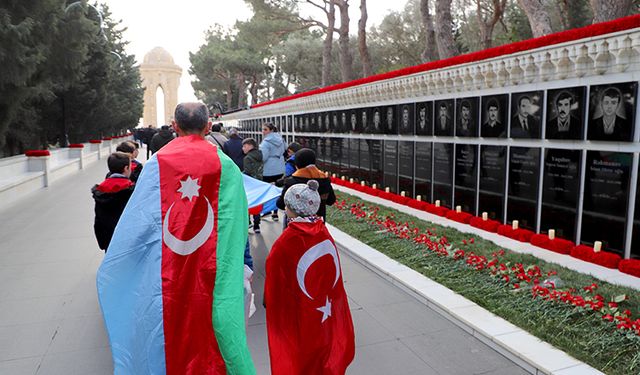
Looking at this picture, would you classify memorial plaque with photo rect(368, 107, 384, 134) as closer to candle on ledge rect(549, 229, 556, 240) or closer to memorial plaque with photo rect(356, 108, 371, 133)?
memorial plaque with photo rect(356, 108, 371, 133)

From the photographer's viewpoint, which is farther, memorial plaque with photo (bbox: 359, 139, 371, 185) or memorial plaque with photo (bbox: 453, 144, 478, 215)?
memorial plaque with photo (bbox: 359, 139, 371, 185)

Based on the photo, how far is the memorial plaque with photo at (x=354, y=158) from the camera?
12023 millimetres

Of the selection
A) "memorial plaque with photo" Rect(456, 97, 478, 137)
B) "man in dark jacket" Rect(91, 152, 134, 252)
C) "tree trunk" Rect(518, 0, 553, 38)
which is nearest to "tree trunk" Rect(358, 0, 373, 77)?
"tree trunk" Rect(518, 0, 553, 38)

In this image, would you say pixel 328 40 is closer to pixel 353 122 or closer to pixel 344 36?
pixel 344 36

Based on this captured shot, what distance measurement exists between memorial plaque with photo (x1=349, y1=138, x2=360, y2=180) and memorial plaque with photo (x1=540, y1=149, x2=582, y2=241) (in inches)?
244

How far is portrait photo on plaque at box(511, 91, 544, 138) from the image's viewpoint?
6199 mm

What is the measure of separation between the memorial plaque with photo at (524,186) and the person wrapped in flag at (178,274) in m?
5.01

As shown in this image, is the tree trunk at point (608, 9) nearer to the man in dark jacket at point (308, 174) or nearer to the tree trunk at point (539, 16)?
the tree trunk at point (539, 16)

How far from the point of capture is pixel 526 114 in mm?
6391

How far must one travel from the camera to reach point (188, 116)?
2.51m

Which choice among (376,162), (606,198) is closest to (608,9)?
(376,162)

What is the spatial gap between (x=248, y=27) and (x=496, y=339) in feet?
87.6

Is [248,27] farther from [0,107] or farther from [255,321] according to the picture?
[255,321]

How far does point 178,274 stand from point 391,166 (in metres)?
8.35
